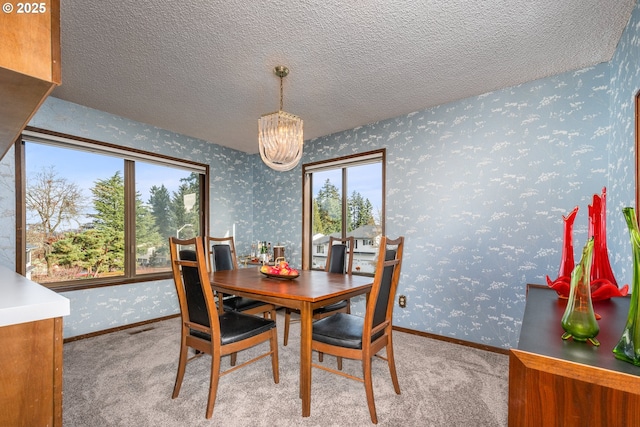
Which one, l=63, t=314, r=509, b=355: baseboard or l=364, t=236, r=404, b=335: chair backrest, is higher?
l=364, t=236, r=404, b=335: chair backrest

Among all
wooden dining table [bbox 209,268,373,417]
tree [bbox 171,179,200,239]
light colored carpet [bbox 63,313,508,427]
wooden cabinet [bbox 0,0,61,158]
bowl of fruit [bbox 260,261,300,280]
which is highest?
wooden cabinet [bbox 0,0,61,158]

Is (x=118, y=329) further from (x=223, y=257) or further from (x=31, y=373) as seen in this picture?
(x=31, y=373)

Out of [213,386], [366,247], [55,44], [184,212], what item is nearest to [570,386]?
[55,44]

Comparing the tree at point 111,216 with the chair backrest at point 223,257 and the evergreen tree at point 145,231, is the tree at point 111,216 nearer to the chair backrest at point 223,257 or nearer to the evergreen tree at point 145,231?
the evergreen tree at point 145,231

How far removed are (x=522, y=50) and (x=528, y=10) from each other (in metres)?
0.46

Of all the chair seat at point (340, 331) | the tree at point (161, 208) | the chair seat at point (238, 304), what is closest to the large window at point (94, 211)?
the tree at point (161, 208)

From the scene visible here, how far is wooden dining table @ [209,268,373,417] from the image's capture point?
5.99 feet

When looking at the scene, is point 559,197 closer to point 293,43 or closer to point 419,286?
point 419,286

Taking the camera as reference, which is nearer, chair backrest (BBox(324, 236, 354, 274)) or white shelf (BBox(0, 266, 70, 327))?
white shelf (BBox(0, 266, 70, 327))

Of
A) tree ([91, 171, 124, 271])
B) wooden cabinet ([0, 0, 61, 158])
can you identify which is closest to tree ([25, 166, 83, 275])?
tree ([91, 171, 124, 271])

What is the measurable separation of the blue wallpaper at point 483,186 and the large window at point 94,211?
0.57ft

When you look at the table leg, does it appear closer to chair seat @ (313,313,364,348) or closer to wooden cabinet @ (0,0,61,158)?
chair seat @ (313,313,364,348)

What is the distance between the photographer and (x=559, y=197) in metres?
2.50

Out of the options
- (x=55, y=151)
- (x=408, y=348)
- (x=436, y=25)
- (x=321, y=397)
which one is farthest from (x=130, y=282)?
(x=436, y=25)
